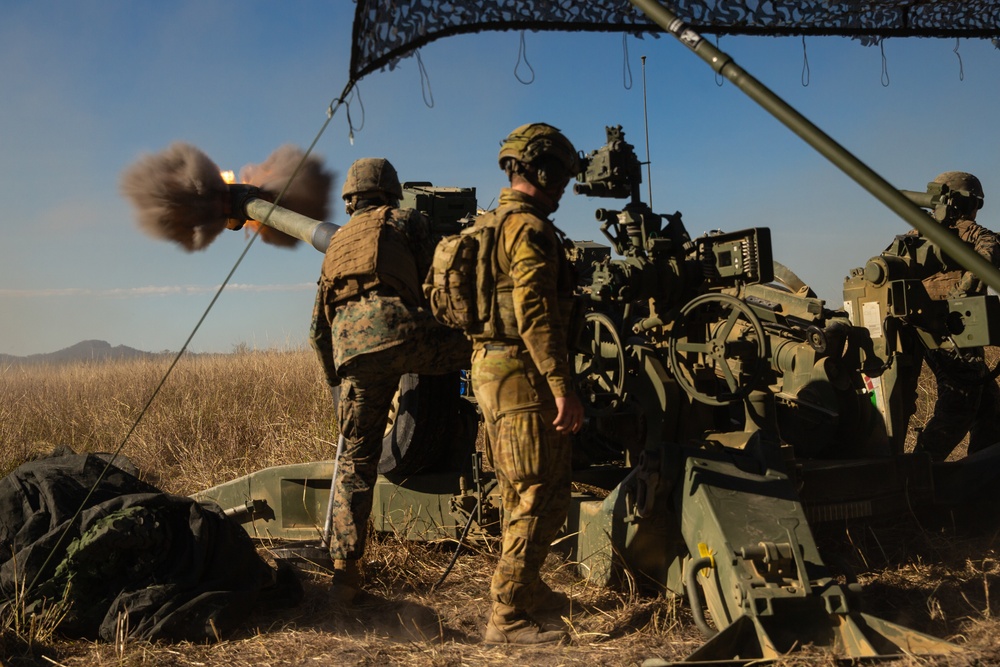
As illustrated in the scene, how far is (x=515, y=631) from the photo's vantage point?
4.31 metres

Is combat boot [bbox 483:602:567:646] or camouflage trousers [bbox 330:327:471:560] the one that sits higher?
camouflage trousers [bbox 330:327:471:560]

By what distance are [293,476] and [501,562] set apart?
2314 mm

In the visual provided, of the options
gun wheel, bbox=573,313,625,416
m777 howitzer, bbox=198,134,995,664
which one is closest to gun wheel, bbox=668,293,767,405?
m777 howitzer, bbox=198,134,995,664

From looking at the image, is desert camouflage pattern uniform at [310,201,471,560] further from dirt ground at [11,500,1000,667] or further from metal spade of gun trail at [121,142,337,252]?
metal spade of gun trail at [121,142,337,252]

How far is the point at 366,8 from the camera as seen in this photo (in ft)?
15.8

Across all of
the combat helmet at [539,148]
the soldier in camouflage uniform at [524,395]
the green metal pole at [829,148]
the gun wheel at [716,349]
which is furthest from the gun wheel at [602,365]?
the green metal pole at [829,148]

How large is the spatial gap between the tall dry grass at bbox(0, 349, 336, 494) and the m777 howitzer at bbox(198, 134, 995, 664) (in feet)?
7.62

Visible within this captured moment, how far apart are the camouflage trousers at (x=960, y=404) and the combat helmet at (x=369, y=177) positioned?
4.03 meters

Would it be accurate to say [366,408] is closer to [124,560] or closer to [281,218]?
[124,560]

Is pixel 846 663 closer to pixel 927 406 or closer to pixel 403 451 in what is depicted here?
pixel 403 451

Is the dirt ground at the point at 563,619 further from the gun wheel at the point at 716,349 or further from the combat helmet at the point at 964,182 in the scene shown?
the combat helmet at the point at 964,182

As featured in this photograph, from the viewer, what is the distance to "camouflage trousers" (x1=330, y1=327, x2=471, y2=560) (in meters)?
5.11

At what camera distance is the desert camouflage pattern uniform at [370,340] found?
5.10 meters

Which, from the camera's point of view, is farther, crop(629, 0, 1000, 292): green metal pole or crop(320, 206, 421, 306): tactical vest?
crop(320, 206, 421, 306): tactical vest
